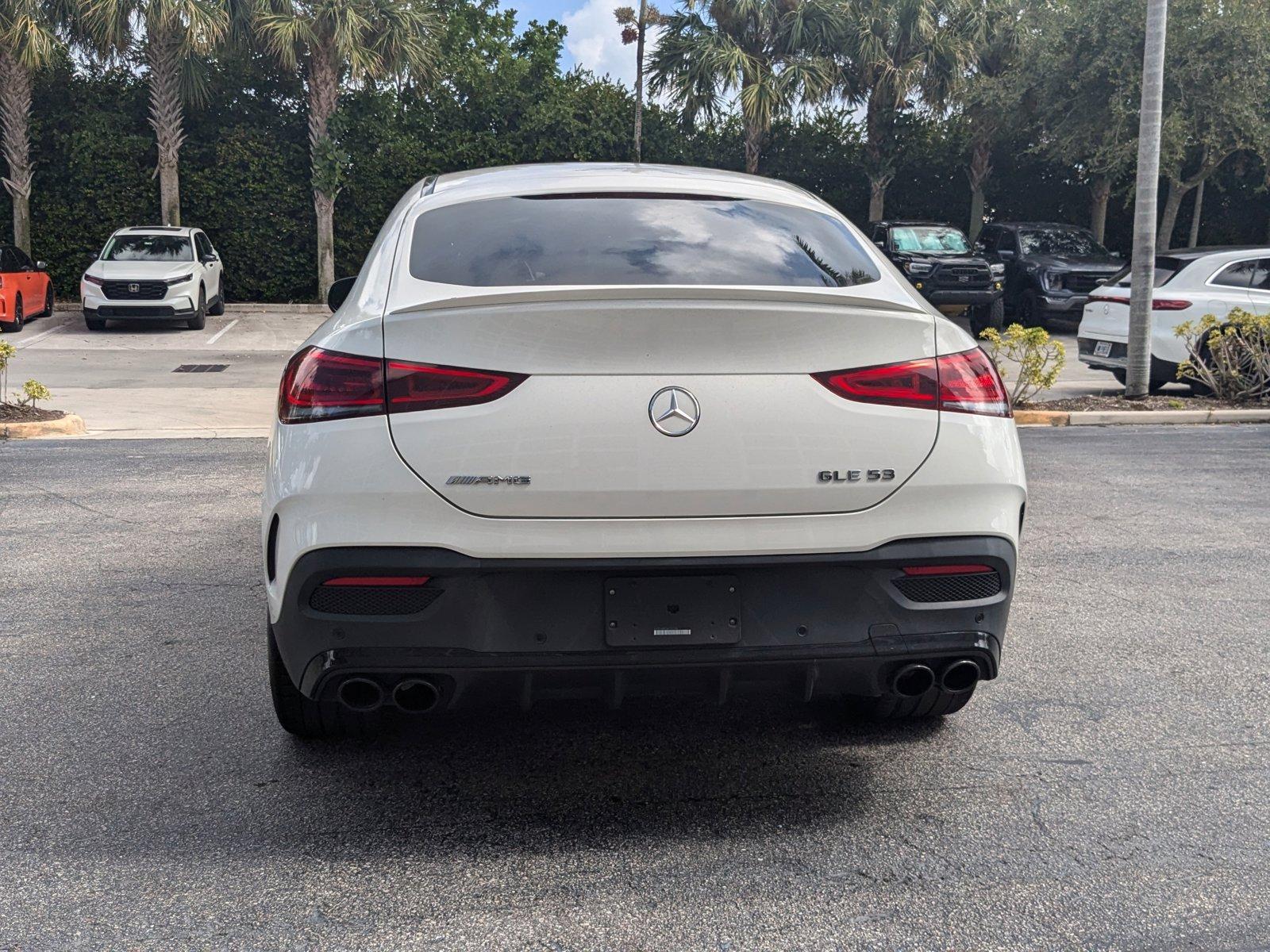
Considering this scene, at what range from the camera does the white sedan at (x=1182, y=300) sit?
1345 centimetres

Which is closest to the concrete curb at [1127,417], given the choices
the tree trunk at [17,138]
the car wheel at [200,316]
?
the car wheel at [200,316]

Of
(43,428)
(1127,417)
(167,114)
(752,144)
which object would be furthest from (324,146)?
(1127,417)

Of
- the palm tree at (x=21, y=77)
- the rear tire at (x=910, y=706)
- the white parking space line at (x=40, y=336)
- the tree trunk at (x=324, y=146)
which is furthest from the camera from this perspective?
the tree trunk at (x=324, y=146)

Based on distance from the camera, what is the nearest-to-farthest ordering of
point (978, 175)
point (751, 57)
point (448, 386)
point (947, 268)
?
1. point (448, 386)
2. point (947, 268)
3. point (751, 57)
4. point (978, 175)

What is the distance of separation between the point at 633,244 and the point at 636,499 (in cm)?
90

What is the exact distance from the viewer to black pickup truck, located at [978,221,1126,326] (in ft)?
70.6

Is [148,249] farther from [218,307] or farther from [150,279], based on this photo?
[218,307]

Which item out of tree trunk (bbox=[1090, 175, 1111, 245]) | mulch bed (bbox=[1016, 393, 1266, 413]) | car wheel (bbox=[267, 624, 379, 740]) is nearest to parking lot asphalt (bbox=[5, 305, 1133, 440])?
mulch bed (bbox=[1016, 393, 1266, 413])

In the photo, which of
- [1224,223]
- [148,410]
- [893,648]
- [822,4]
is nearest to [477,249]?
[893,648]

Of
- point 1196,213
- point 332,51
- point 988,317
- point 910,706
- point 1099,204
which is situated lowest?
point 910,706

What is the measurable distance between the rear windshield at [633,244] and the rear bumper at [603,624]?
783mm

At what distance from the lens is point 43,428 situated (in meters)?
10.7

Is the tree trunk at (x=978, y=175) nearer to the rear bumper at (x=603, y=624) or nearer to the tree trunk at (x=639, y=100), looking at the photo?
the tree trunk at (x=639, y=100)

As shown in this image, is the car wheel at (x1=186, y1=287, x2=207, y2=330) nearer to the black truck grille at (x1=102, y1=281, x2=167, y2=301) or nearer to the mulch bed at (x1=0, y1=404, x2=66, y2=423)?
the black truck grille at (x1=102, y1=281, x2=167, y2=301)
